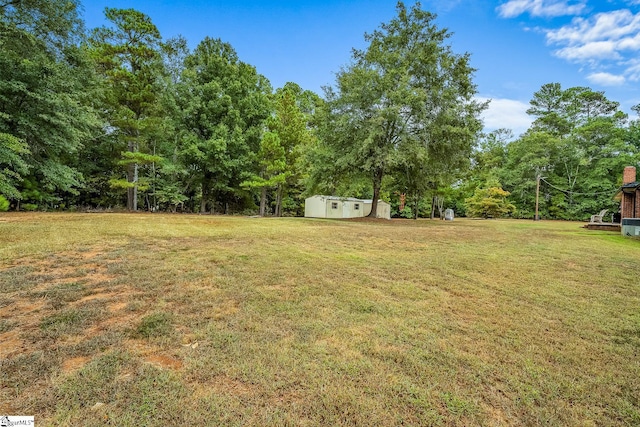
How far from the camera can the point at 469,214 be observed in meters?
37.8

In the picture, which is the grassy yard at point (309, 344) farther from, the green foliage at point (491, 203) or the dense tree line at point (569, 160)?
the green foliage at point (491, 203)

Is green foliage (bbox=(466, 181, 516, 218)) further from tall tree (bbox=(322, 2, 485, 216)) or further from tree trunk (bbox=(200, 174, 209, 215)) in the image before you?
tree trunk (bbox=(200, 174, 209, 215))

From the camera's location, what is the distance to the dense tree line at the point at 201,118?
12805mm

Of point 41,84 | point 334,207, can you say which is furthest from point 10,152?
point 334,207

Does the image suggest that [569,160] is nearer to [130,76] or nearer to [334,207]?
[334,207]

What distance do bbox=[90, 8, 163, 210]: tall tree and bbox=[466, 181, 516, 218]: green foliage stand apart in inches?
1269

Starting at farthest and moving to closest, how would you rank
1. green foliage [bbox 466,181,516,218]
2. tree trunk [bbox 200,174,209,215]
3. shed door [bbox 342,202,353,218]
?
green foliage [bbox 466,181,516,218]
shed door [bbox 342,202,353,218]
tree trunk [bbox 200,174,209,215]

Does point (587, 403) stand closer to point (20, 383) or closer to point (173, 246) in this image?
point (20, 383)

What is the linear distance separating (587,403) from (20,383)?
131 inches

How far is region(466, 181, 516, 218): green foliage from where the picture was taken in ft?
106

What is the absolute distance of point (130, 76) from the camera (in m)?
18.0

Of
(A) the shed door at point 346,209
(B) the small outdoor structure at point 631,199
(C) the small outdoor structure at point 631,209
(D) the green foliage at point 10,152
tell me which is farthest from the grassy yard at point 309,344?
(A) the shed door at point 346,209

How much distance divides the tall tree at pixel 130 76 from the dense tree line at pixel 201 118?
2.9 inches

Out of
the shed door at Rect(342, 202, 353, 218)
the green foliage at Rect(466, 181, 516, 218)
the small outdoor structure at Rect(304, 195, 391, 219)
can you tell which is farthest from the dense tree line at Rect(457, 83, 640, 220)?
the shed door at Rect(342, 202, 353, 218)
